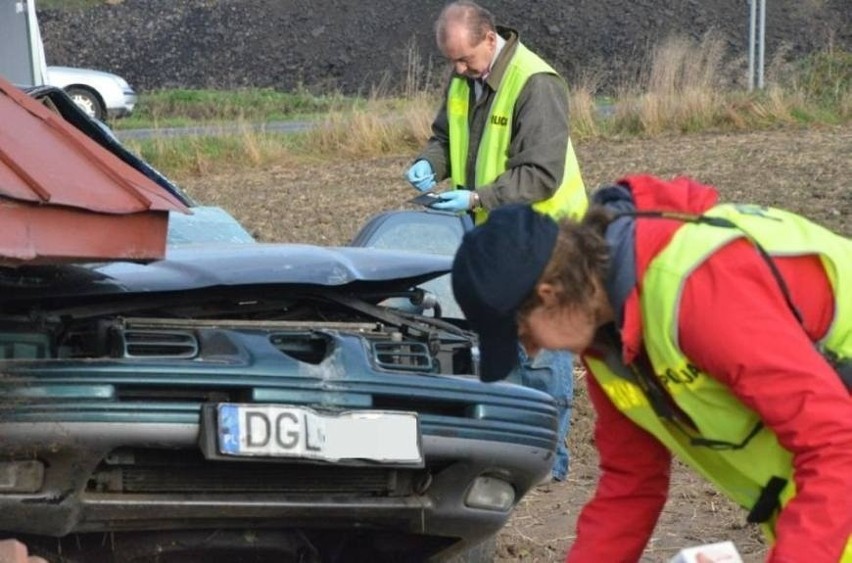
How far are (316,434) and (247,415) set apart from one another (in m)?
0.19

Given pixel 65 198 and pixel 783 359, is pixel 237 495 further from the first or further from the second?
pixel 783 359

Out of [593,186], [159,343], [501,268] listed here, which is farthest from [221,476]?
[593,186]

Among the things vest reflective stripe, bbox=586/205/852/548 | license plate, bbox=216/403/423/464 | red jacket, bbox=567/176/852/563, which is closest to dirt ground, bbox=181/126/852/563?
license plate, bbox=216/403/423/464

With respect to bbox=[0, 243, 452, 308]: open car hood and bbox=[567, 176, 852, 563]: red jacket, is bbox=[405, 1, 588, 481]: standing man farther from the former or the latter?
bbox=[567, 176, 852, 563]: red jacket

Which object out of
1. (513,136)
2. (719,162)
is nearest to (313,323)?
(513,136)

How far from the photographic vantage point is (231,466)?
4.52 meters

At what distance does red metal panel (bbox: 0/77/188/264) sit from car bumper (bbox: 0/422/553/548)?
0.45 m

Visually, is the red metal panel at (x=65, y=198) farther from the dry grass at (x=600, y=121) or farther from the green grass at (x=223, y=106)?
the green grass at (x=223, y=106)

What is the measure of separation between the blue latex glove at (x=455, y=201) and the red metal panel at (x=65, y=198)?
6.15 feet

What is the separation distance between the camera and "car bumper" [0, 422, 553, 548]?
4262 millimetres

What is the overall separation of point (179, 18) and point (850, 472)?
38943 mm

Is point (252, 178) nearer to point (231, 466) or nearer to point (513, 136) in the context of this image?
point (513, 136)

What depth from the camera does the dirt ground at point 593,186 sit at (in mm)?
6230

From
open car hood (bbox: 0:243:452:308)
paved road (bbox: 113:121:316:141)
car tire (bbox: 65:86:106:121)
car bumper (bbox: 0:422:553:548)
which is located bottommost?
car tire (bbox: 65:86:106:121)
